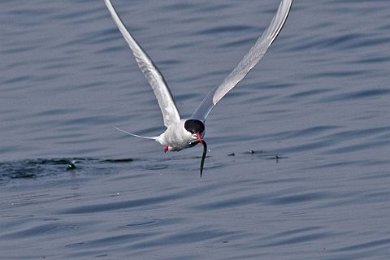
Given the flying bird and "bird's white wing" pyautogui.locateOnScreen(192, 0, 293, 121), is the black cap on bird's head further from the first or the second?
"bird's white wing" pyautogui.locateOnScreen(192, 0, 293, 121)

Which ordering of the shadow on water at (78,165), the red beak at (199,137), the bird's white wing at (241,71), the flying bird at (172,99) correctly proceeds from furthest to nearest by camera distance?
the shadow on water at (78,165) → the bird's white wing at (241,71) → the flying bird at (172,99) → the red beak at (199,137)

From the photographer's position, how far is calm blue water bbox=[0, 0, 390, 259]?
36.4 ft

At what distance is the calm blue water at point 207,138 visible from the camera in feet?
36.4

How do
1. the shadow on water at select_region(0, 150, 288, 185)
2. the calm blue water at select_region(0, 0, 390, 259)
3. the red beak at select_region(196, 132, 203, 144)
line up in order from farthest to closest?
the shadow on water at select_region(0, 150, 288, 185) → the calm blue water at select_region(0, 0, 390, 259) → the red beak at select_region(196, 132, 203, 144)

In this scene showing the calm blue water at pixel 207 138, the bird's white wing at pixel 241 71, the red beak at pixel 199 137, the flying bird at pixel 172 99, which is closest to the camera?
the red beak at pixel 199 137

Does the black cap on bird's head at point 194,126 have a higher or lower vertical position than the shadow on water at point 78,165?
higher

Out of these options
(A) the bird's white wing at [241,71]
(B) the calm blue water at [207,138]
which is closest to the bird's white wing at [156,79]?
(A) the bird's white wing at [241,71]

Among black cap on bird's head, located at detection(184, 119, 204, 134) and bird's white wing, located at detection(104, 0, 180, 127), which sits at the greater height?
bird's white wing, located at detection(104, 0, 180, 127)

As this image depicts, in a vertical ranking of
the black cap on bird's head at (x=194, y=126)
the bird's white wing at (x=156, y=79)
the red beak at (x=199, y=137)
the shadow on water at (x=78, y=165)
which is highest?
the bird's white wing at (x=156, y=79)

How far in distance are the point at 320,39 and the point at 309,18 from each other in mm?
1401

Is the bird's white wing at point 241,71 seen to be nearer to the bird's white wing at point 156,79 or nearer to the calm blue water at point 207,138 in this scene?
the bird's white wing at point 156,79

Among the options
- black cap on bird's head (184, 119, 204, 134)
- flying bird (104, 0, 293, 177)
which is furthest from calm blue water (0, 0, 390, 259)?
black cap on bird's head (184, 119, 204, 134)

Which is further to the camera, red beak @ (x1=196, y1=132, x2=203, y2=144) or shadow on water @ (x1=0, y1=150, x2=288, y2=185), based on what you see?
shadow on water @ (x1=0, y1=150, x2=288, y2=185)

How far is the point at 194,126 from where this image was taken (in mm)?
10398
